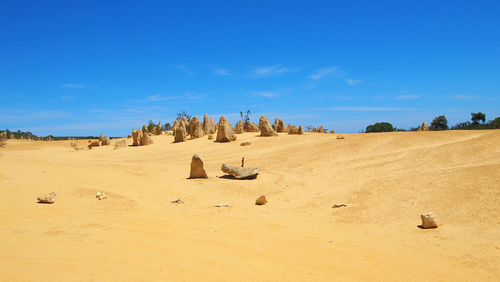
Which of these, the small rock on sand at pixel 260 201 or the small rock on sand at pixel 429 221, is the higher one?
the small rock on sand at pixel 429 221

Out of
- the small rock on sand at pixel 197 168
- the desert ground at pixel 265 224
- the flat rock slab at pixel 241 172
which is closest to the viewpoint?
the desert ground at pixel 265 224

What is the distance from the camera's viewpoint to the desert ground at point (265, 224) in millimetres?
4031

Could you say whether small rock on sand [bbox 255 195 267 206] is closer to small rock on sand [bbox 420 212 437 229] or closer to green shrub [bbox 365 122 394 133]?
small rock on sand [bbox 420 212 437 229]

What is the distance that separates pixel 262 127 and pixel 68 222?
20.2 meters

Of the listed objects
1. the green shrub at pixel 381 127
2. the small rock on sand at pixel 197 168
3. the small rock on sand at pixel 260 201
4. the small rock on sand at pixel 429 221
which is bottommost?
the small rock on sand at pixel 260 201

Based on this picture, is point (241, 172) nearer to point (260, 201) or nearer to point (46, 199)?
point (260, 201)

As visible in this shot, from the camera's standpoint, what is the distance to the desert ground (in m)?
4.03

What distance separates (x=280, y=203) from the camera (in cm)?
886

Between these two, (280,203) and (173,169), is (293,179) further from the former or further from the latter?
(173,169)

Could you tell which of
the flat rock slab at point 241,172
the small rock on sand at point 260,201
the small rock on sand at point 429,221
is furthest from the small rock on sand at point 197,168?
the small rock on sand at point 429,221

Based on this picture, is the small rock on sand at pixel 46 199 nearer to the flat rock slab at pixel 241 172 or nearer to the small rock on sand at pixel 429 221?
the flat rock slab at pixel 241 172

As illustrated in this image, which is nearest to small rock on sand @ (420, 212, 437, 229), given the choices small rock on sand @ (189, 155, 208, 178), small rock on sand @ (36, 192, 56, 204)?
small rock on sand @ (36, 192, 56, 204)

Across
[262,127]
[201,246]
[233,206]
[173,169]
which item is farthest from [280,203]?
[262,127]

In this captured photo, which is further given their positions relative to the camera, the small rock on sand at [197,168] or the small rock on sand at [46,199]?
the small rock on sand at [197,168]
